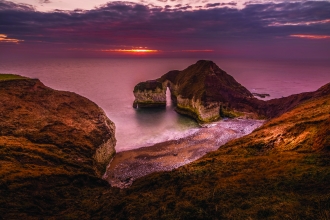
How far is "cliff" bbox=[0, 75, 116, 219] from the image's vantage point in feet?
59.5

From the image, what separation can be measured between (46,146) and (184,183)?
60.1ft

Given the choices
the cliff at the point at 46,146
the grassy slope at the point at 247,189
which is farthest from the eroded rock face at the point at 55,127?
the grassy slope at the point at 247,189

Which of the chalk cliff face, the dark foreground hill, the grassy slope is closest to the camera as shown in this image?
the grassy slope

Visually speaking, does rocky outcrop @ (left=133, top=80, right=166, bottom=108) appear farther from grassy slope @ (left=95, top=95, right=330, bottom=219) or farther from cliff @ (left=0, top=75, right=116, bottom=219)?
grassy slope @ (left=95, top=95, right=330, bottom=219)

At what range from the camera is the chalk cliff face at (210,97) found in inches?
2369

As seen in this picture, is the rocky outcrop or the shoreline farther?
the rocky outcrop

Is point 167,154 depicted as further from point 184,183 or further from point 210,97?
point 210,97

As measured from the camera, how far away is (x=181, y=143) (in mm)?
44312

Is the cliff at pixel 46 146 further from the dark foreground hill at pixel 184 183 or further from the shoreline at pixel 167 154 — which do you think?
the shoreline at pixel 167 154

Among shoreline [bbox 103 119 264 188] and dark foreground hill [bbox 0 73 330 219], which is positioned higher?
dark foreground hill [bbox 0 73 330 219]

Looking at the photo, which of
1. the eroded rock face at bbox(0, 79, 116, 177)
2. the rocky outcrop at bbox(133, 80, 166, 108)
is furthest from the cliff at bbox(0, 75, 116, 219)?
the rocky outcrop at bbox(133, 80, 166, 108)

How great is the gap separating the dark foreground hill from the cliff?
89 millimetres

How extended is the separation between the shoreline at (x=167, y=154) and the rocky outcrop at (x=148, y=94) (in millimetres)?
27837

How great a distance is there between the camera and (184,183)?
17.5 metres
